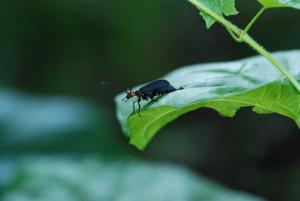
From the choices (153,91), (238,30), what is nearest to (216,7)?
(238,30)

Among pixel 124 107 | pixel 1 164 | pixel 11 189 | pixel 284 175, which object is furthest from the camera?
pixel 284 175

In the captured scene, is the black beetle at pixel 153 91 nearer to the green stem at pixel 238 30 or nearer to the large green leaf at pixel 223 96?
the large green leaf at pixel 223 96

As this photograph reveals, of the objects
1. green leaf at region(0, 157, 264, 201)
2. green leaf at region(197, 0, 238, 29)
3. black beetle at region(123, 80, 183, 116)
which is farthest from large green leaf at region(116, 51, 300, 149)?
green leaf at region(0, 157, 264, 201)

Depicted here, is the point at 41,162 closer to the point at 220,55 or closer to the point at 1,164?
the point at 1,164

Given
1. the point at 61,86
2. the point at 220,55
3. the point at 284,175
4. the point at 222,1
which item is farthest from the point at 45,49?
the point at 222,1

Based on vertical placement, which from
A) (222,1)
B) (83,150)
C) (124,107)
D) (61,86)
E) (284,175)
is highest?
(222,1)

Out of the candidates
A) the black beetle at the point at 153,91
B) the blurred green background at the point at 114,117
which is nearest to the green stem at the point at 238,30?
the black beetle at the point at 153,91

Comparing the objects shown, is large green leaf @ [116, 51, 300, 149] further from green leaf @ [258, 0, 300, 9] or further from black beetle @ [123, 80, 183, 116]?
green leaf @ [258, 0, 300, 9]

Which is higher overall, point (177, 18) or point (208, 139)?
point (177, 18)
